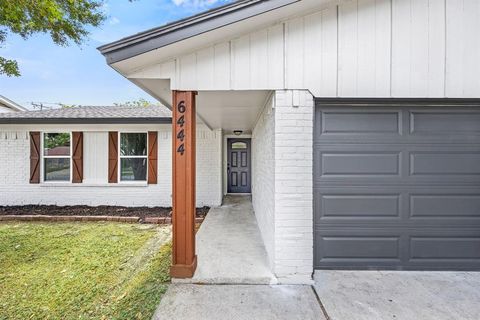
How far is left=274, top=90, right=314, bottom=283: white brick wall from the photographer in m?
2.97

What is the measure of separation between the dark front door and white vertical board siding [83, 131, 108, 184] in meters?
4.06

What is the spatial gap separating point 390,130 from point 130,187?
6.56 metres

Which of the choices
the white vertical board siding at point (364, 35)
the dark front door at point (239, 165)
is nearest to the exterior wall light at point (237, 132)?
the dark front door at point (239, 165)

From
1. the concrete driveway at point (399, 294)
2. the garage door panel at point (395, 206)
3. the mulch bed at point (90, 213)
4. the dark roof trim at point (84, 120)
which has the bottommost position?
the concrete driveway at point (399, 294)

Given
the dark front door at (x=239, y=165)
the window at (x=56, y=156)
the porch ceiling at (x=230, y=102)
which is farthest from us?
the dark front door at (x=239, y=165)

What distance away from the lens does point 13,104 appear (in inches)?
496

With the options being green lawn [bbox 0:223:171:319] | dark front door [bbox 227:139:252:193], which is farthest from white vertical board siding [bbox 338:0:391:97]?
dark front door [bbox 227:139:252:193]

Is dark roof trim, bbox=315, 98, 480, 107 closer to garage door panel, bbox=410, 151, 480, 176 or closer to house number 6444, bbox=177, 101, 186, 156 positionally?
garage door panel, bbox=410, 151, 480, 176

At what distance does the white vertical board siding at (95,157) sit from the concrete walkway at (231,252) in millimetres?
3524

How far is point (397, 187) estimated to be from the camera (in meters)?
3.18

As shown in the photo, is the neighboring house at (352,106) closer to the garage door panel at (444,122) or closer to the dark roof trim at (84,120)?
Result: the garage door panel at (444,122)

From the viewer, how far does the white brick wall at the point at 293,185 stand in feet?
9.76

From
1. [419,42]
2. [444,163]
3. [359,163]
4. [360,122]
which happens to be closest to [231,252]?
[359,163]

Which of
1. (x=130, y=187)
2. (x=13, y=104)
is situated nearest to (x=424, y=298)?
(x=130, y=187)
